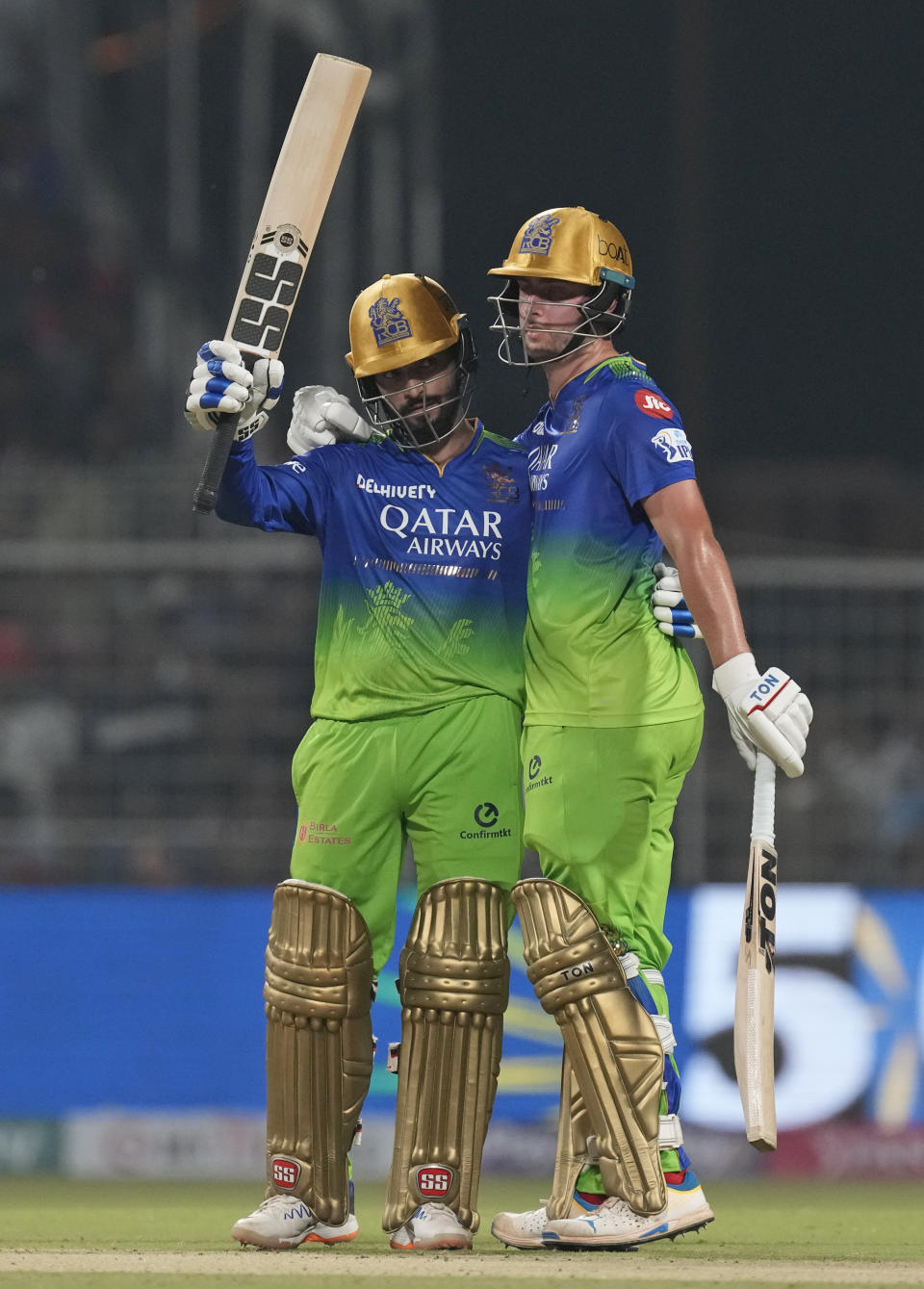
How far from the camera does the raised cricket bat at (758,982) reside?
442 cm

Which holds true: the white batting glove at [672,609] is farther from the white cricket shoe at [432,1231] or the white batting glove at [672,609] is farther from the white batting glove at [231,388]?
the white cricket shoe at [432,1231]

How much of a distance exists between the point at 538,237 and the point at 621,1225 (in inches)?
83.9

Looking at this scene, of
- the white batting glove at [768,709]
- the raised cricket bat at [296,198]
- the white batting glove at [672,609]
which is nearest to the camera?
the white batting glove at [768,709]

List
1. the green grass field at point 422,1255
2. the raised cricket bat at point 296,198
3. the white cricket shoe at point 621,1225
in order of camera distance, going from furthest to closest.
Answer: the raised cricket bat at point 296,198 → the white cricket shoe at point 621,1225 → the green grass field at point 422,1255

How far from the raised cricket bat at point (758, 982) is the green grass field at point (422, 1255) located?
317mm

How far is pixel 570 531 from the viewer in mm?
4719

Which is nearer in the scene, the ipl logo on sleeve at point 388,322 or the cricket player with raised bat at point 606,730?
the cricket player with raised bat at point 606,730

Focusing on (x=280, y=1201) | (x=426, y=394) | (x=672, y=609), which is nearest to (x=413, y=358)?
(x=426, y=394)

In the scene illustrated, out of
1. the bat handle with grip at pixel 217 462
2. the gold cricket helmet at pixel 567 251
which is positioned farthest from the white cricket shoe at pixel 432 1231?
the gold cricket helmet at pixel 567 251

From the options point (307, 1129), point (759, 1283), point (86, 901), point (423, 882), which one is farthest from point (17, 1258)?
point (86, 901)

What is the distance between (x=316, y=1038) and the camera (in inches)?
187

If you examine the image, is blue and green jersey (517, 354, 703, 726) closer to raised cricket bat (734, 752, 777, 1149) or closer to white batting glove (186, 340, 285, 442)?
raised cricket bat (734, 752, 777, 1149)

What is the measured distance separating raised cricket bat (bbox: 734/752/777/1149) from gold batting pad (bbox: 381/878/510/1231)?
A: 55cm

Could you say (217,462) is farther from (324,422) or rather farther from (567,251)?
(567,251)
